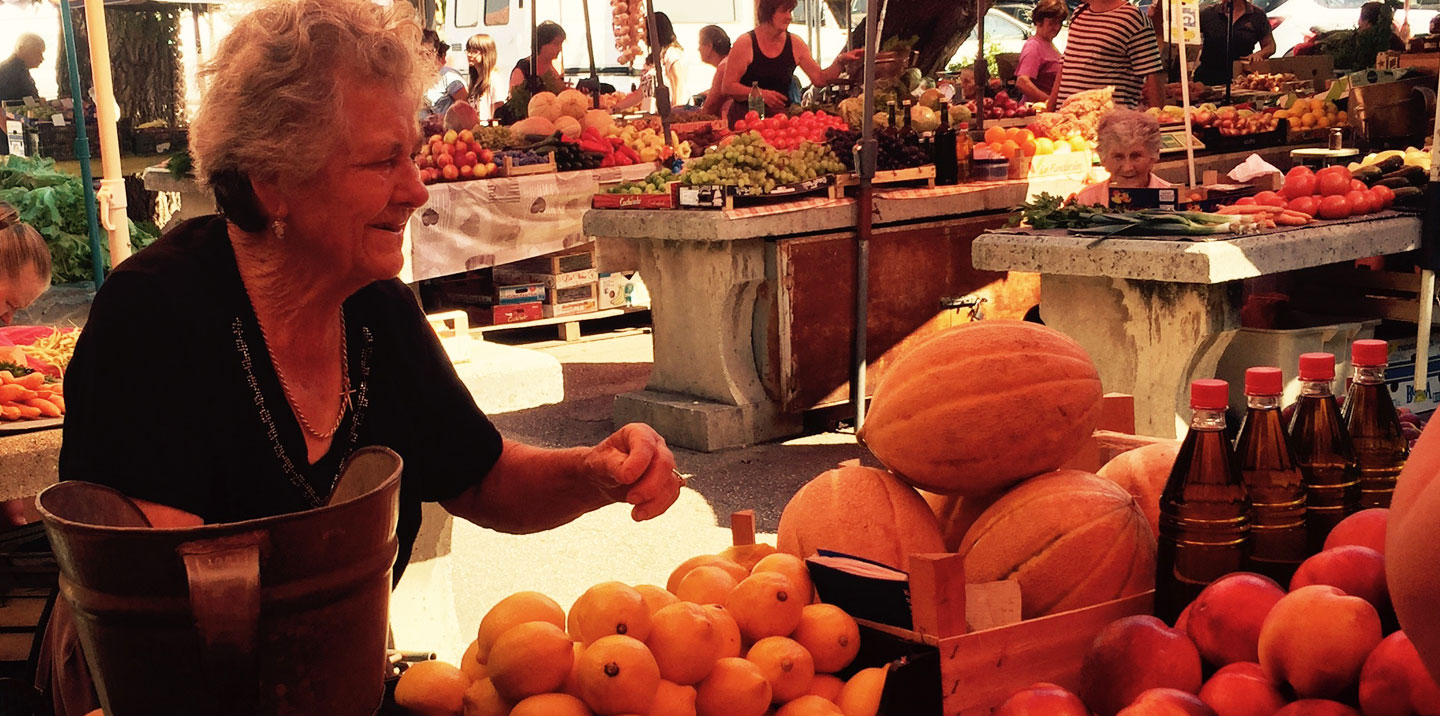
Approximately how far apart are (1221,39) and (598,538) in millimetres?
10591

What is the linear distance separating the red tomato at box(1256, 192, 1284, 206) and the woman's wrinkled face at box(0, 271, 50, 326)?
174 inches

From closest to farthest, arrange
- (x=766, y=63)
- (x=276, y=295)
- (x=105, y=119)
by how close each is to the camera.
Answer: (x=276, y=295) < (x=105, y=119) < (x=766, y=63)

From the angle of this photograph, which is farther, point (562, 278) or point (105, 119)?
point (562, 278)

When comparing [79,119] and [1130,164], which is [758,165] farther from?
[79,119]

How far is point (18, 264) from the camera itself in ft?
15.0

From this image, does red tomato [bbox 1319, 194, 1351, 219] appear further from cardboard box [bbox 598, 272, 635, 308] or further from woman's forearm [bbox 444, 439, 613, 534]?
cardboard box [bbox 598, 272, 635, 308]

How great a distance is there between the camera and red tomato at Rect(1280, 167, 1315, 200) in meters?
5.63

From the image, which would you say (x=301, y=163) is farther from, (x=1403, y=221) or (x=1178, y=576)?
(x=1403, y=221)

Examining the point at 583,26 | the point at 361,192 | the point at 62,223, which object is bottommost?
the point at 62,223

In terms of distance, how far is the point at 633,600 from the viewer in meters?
1.79

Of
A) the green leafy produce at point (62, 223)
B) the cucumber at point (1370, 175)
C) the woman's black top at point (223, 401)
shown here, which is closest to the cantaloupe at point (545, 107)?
the green leafy produce at point (62, 223)

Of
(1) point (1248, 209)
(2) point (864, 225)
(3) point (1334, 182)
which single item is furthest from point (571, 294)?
(3) point (1334, 182)

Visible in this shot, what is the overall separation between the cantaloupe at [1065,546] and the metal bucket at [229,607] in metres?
0.90

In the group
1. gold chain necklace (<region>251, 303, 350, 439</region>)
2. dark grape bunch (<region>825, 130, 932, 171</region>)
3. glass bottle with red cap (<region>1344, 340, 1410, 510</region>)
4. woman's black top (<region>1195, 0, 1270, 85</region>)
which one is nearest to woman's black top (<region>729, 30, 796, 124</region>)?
dark grape bunch (<region>825, 130, 932, 171</region>)
